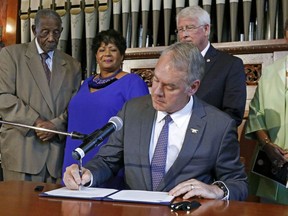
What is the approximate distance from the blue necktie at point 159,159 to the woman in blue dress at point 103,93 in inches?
29.5

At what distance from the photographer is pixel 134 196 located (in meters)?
1.78

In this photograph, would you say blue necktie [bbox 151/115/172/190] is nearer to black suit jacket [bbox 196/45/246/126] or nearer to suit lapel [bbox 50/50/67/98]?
black suit jacket [bbox 196/45/246/126]

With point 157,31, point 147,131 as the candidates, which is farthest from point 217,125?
point 157,31

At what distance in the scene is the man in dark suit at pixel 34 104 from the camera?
9.71 ft

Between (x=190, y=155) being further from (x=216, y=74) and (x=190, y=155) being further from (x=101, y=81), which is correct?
(x=101, y=81)

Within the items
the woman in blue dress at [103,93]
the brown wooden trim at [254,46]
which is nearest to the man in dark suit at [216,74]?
the woman in blue dress at [103,93]

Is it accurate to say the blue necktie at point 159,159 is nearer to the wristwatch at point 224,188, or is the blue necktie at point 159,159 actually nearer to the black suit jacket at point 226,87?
the wristwatch at point 224,188

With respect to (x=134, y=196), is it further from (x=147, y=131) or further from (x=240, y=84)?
(x=240, y=84)

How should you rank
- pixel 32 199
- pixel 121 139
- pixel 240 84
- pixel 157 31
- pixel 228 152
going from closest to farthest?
pixel 32 199, pixel 228 152, pixel 121 139, pixel 240 84, pixel 157 31

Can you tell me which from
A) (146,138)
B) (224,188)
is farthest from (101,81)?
(224,188)

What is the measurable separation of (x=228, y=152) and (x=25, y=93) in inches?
59.9

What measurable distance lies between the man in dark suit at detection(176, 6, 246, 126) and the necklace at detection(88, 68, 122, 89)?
47 cm

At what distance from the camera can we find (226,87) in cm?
268

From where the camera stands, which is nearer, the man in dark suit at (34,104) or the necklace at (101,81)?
the necklace at (101,81)
